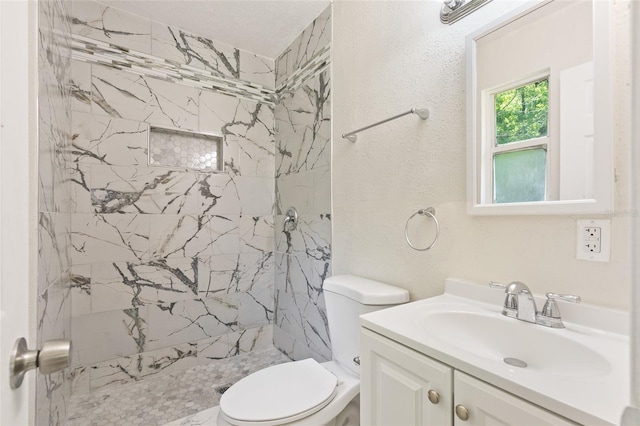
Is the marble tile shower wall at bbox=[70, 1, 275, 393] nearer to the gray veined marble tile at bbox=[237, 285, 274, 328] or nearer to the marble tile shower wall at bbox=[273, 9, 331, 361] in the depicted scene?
the gray veined marble tile at bbox=[237, 285, 274, 328]

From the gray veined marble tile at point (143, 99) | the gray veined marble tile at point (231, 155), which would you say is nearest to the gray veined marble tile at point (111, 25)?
the gray veined marble tile at point (143, 99)

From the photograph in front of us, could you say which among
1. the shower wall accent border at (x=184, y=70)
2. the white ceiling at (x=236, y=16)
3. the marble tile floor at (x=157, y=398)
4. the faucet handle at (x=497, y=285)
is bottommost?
the marble tile floor at (x=157, y=398)

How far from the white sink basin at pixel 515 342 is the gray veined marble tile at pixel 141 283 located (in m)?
1.76

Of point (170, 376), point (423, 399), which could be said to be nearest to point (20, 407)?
point (423, 399)

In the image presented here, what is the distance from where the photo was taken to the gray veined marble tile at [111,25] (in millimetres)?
1800

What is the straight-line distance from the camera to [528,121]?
934 millimetres

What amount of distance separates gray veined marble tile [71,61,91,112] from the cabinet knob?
2.36 m

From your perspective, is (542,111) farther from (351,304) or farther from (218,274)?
(218,274)

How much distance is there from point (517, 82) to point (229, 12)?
1812 mm

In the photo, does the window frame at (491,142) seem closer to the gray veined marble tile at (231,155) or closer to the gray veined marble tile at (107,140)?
the gray veined marble tile at (231,155)

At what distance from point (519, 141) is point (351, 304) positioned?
0.90m

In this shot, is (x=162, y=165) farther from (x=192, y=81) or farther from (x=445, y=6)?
(x=445, y=6)

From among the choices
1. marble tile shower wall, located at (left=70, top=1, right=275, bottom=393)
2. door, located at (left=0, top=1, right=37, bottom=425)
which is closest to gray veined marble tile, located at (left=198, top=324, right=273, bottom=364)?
marble tile shower wall, located at (left=70, top=1, right=275, bottom=393)

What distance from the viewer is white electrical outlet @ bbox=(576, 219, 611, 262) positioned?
76cm
